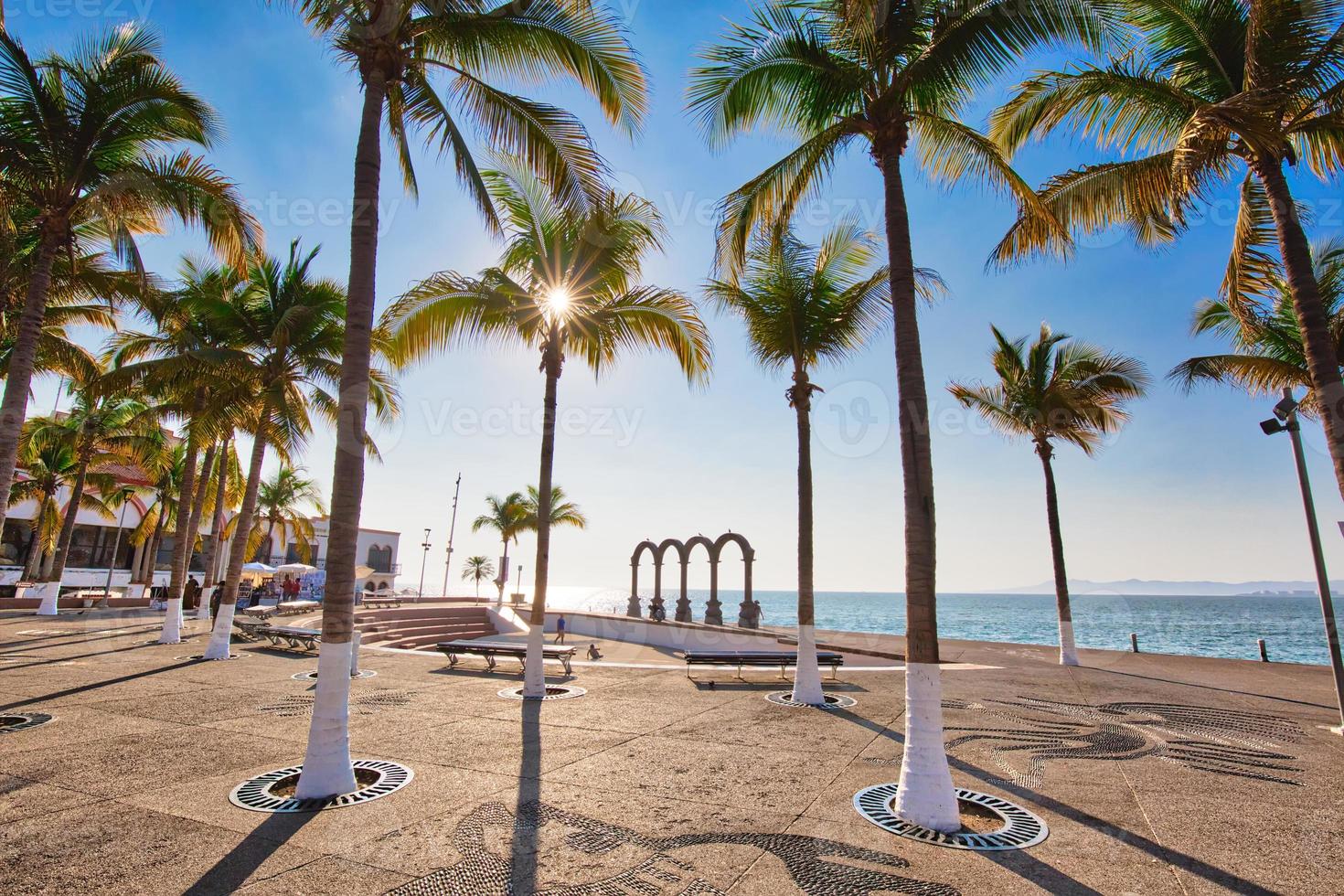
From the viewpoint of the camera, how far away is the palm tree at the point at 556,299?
1202 cm

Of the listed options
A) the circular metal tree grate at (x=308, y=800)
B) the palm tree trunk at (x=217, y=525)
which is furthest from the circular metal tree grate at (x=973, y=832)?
the palm tree trunk at (x=217, y=525)

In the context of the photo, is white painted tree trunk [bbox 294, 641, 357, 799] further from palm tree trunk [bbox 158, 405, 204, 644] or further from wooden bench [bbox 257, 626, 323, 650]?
palm tree trunk [bbox 158, 405, 204, 644]

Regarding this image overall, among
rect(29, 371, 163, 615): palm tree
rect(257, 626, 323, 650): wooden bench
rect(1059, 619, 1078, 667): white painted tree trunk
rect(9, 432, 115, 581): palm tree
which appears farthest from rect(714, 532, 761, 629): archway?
rect(9, 432, 115, 581): palm tree

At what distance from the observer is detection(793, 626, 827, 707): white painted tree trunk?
11.0 m

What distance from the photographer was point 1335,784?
264 inches

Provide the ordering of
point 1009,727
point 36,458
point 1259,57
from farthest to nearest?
1. point 36,458
2. point 1009,727
3. point 1259,57

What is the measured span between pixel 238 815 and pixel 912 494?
21.6 ft

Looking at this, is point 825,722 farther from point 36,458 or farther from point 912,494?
point 36,458

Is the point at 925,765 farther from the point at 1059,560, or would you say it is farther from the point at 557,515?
the point at 557,515

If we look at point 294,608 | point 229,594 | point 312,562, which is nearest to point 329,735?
point 229,594

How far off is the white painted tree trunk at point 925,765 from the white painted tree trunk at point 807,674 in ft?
17.0

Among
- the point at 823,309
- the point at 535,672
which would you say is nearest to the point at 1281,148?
the point at 823,309

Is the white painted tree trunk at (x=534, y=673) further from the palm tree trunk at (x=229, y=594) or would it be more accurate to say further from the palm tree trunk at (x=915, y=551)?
the palm tree trunk at (x=229, y=594)

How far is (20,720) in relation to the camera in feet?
26.5
